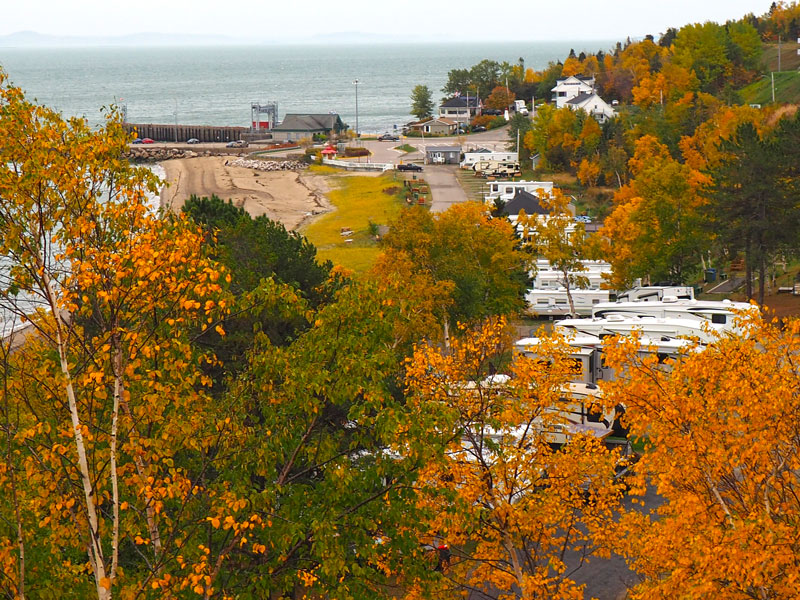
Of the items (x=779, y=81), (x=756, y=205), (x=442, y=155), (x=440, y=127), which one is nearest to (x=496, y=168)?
(x=442, y=155)

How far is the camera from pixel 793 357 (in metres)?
11.5

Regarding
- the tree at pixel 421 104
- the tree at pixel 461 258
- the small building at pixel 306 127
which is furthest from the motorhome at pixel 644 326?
the tree at pixel 421 104

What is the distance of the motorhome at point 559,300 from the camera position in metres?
37.5

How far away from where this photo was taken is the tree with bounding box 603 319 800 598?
29.1 ft

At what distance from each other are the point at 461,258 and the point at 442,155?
61.4 m

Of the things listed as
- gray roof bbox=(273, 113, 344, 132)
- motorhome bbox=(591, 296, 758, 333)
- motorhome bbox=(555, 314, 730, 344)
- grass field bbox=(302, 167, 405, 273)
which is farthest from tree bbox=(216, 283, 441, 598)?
gray roof bbox=(273, 113, 344, 132)

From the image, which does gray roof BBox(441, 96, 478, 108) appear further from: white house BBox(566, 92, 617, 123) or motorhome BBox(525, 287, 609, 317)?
motorhome BBox(525, 287, 609, 317)

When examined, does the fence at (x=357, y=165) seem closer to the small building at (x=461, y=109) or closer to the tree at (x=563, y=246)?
the small building at (x=461, y=109)

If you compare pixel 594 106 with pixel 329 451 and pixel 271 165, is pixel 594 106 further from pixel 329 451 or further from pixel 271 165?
pixel 329 451

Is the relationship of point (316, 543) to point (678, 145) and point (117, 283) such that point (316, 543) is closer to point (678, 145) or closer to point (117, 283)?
point (117, 283)

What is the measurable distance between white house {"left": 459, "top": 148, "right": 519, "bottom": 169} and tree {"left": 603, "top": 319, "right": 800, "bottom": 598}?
73561mm

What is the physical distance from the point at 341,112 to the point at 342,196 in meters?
102

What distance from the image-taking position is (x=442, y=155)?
300 ft

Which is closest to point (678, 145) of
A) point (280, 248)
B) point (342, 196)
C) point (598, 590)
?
point (342, 196)
